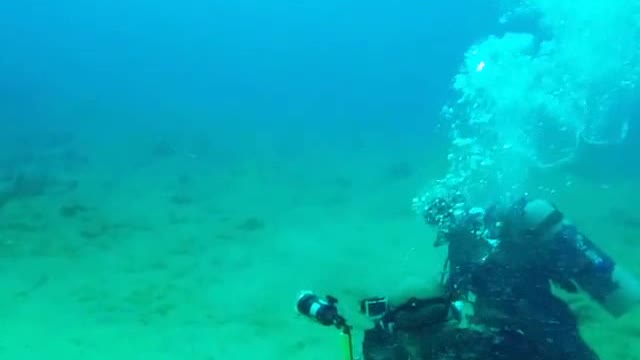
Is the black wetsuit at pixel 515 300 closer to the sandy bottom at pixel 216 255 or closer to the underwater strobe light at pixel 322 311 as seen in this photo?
the sandy bottom at pixel 216 255

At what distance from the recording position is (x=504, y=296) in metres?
3.92

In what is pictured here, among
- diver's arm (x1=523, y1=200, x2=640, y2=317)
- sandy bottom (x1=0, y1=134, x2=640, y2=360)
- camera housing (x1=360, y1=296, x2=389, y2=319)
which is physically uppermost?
sandy bottom (x1=0, y1=134, x2=640, y2=360)

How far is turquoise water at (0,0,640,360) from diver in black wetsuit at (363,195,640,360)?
0.43 metres

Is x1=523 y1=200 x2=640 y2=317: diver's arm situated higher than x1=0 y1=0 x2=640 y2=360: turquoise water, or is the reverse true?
x1=0 y1=0 x2=640 y2=360: turquoise water

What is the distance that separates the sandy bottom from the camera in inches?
275

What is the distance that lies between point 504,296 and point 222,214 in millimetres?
9096

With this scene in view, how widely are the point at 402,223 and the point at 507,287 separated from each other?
→ 7.69 meters

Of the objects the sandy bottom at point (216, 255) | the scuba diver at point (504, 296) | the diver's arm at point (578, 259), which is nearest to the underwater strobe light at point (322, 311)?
the scuba diver at point (504, 296)

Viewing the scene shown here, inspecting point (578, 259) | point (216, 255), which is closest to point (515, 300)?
point (578, 259)

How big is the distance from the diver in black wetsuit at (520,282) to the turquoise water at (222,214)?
43 centimetres

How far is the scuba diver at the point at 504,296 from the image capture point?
313 cm

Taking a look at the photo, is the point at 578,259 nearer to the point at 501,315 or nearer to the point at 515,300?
the point at 515,300

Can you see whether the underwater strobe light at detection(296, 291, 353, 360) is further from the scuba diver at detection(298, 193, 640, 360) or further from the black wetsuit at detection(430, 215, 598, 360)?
the black wetsuit at detection(430, 215, 598, 360)

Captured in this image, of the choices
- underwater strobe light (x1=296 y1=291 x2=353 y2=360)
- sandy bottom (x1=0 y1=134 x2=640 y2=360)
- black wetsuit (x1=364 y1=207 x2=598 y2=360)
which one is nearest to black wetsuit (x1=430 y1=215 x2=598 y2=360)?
black wetsuit (x1=364 y1=207 x2=598 y2=360)
